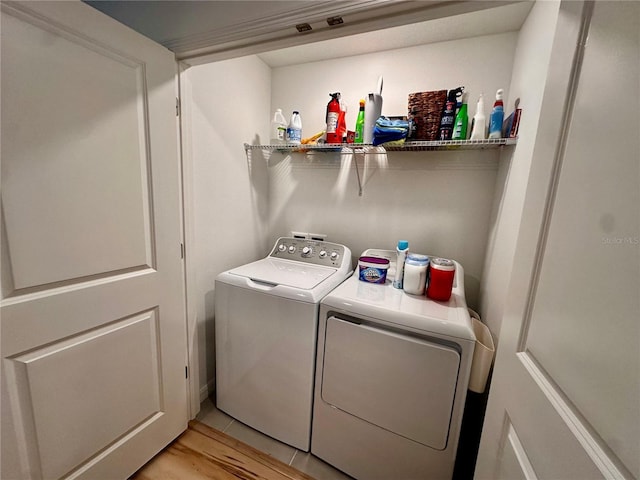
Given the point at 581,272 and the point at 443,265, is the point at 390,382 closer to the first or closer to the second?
the point at 443,265

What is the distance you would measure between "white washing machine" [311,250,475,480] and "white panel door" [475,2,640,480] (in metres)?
0.38

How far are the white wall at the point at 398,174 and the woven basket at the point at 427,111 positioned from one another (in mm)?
213

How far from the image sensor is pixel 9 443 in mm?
873

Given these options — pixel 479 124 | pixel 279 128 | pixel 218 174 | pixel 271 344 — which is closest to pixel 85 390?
pixel 271 344

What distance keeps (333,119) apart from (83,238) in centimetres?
154

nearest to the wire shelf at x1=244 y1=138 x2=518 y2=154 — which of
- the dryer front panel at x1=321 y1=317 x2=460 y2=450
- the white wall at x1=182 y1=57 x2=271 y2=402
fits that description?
the white wall at x1=182 y1=57 x2=271 y2=402

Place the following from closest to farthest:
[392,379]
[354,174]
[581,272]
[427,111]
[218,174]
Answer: [581,272], [392,379], [427,111], [218,174], [354,174]

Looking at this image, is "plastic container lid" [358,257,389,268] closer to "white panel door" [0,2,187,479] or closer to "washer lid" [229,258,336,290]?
"washer lid" [229,258,336,290]

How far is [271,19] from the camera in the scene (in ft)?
3.27

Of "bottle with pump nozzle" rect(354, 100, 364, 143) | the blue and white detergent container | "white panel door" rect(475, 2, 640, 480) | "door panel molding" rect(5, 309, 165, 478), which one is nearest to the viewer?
"white panel door" rect(475, 2, 640, 480)

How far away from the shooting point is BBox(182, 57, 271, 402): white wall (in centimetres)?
154

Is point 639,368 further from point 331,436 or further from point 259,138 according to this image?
point 259,138

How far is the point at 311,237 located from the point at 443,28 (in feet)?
5.13

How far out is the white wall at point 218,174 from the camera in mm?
1537
